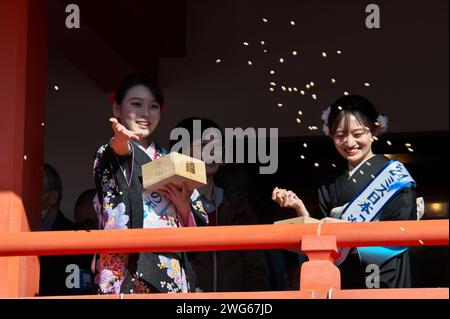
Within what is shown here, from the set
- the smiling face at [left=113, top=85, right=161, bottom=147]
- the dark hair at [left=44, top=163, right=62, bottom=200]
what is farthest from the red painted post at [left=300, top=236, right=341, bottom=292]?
the dark hair at [left=44, top=163, right=62, bottom=200]

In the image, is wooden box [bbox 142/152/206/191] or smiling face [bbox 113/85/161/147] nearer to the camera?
wooden box [bbox 142/152/206/191]

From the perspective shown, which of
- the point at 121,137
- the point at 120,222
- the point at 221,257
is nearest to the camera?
the point at 121,137

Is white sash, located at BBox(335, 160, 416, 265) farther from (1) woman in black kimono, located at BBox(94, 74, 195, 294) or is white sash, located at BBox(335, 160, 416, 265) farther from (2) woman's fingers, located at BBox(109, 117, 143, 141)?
(2) woman's fingers, located at BBox(109, 117, 143, 141)

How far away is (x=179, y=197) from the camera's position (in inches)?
205

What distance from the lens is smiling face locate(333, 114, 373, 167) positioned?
555 centimetres

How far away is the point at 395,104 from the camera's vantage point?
7211mm

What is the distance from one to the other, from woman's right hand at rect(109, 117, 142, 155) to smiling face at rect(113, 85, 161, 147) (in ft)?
0.25

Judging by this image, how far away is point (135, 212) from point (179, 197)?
196 mm

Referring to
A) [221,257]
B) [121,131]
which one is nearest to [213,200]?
[221,257]

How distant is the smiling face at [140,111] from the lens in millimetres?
5332

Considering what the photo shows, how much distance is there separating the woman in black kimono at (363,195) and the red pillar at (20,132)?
1105 millimetres

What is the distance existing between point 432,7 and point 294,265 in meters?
1.71

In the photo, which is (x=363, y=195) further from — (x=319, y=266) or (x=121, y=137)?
(x=121, y=137)
